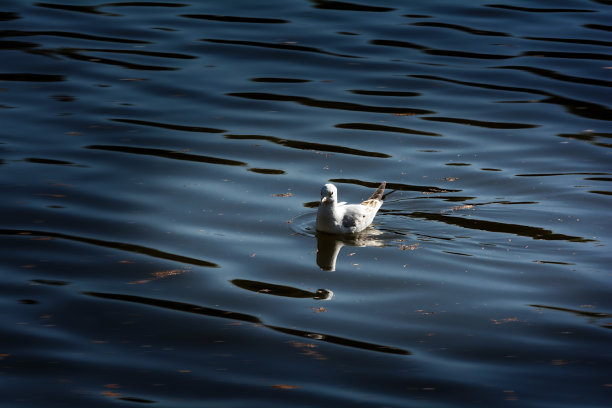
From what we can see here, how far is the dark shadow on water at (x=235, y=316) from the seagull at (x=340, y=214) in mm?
2016

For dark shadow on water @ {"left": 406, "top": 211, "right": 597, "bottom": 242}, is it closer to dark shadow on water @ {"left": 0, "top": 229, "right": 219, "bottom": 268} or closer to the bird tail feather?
the bird tail feather

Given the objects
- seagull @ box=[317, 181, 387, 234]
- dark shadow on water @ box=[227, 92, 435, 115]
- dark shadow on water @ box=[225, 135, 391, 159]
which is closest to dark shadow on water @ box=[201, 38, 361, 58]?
dark shadow on water @ box=[227, 92, 435, 115]

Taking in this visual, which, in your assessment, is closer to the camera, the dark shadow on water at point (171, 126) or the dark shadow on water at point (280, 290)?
the dark shadow on water at point (280, 290)

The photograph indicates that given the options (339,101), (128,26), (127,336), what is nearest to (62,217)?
(127,336)

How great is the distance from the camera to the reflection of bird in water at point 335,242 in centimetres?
838

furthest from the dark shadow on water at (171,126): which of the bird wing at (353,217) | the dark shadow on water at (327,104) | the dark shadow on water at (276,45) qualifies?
the dark shadow on water at (276,45)

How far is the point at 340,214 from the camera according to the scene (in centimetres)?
884

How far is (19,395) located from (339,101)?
7484 millimetres

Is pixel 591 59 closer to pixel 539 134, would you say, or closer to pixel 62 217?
pixel 539 134

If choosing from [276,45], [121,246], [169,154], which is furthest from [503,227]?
[276,45]

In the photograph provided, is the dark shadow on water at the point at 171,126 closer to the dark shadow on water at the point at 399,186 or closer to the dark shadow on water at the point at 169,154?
the dark shadow on water at the point at 169,154

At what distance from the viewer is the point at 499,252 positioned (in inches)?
326

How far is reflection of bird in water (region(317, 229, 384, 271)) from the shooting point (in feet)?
27.5

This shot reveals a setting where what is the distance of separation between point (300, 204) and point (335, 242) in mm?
756
